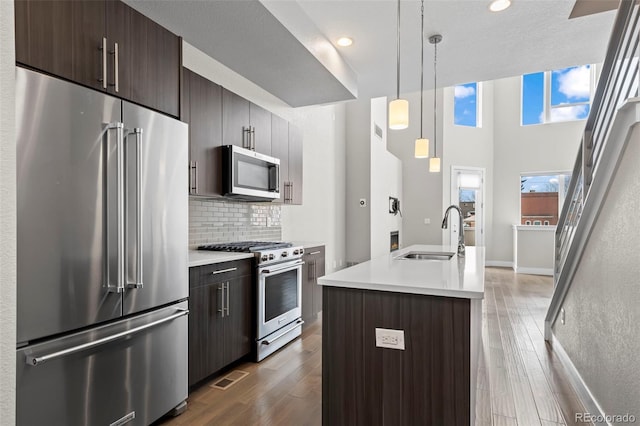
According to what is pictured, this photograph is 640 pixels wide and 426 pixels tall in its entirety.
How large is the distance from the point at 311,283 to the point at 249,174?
56.5 inches

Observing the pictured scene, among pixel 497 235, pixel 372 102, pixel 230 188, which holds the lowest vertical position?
pixel 497 235

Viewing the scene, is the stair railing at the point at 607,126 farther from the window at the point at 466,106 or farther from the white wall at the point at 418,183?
the window at the point at 466,106

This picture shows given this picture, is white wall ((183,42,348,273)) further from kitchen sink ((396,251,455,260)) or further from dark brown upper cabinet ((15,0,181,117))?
kitchen sink ((396,251,455,260))

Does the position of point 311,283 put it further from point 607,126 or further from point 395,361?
point 607,126

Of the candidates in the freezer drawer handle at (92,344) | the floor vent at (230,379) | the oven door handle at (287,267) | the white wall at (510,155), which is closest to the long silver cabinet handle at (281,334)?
the floor vent at (230,379)

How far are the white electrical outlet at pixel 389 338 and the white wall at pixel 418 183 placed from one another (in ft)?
23.6

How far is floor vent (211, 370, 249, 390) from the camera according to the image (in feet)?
8.45

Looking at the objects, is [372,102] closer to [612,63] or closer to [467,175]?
[467,175]

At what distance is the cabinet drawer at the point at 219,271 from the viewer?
95.9 inches

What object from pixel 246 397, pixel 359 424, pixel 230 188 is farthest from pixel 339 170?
pixel 359 424

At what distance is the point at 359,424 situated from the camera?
1799 mm

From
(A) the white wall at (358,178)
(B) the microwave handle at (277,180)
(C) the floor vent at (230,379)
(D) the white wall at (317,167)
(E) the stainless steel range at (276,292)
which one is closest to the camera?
(C) the floor vent at (230,379)

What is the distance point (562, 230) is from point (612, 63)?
163cm

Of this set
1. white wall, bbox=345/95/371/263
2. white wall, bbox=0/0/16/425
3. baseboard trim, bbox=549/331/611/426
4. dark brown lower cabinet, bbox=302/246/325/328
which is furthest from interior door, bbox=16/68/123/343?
white wall, bbox=345/95/371/263
